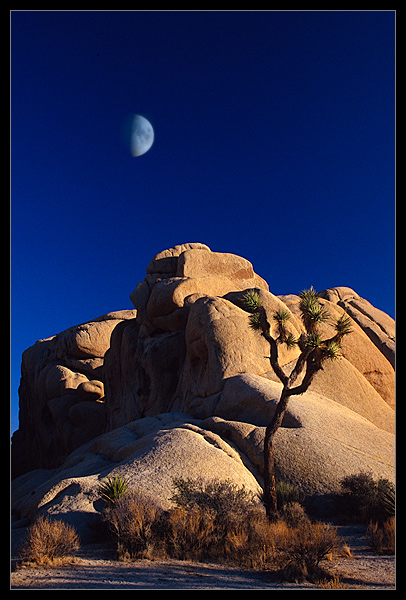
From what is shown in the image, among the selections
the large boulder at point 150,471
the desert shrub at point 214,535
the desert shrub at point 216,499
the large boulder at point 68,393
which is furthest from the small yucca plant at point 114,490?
the large boulder at point 68,393

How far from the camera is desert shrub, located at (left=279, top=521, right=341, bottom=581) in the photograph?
708 cm

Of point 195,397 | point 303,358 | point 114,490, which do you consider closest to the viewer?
point 114,490

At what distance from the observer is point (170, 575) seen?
7168mm

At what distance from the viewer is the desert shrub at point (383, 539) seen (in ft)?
29.2

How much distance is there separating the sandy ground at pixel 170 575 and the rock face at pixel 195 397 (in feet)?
8.86

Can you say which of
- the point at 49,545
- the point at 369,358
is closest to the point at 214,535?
the point at 49,545

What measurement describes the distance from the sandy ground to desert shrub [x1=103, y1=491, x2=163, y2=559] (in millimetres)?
303

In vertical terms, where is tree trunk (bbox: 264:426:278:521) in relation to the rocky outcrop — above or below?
below

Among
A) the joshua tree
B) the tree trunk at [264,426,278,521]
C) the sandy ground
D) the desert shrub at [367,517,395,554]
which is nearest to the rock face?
the tree trunk at [264,426,278,521]

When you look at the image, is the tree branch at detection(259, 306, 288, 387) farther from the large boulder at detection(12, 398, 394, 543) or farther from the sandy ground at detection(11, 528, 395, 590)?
the sandy ground at detection(11, 528, 395, 590)

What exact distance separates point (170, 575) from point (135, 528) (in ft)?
4.85

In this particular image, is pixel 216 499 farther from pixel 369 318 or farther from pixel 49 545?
pixel 369 318

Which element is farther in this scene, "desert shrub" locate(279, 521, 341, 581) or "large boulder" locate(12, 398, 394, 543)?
"large boulder" locate(12, 398, 394, 543)

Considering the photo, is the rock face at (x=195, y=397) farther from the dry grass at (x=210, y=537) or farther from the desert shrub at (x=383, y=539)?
the desert shrub at (x=383, y=539)
